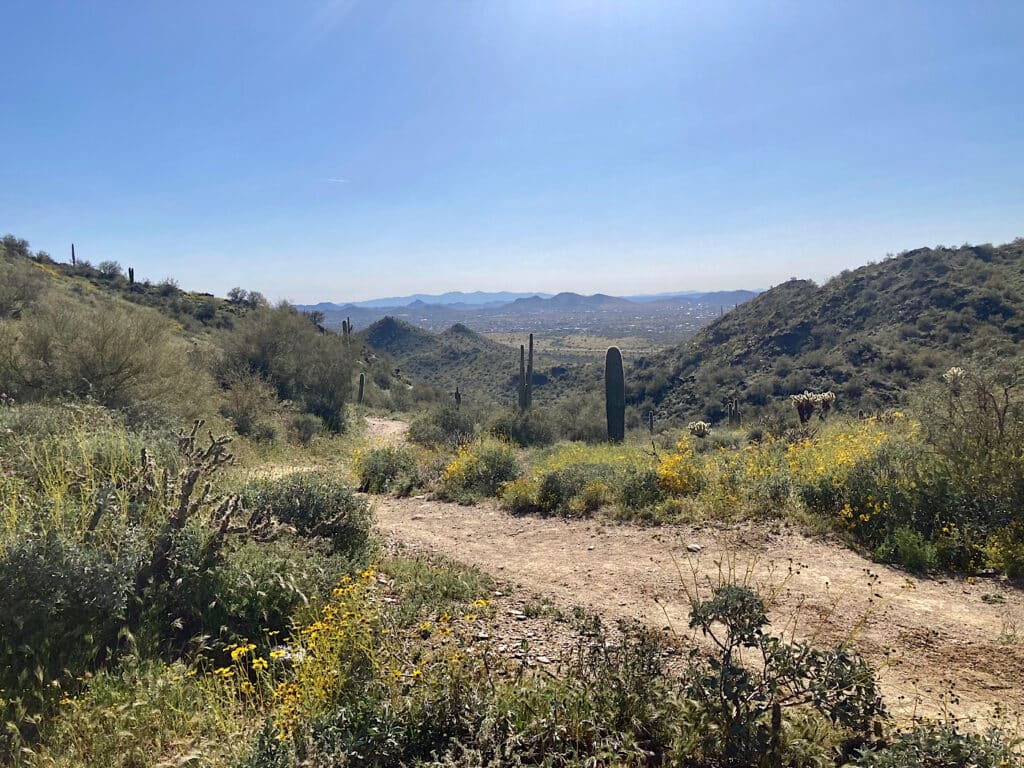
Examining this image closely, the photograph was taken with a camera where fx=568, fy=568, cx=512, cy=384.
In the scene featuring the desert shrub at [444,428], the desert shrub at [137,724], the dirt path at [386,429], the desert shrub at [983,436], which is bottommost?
the dirt path at [386,429]

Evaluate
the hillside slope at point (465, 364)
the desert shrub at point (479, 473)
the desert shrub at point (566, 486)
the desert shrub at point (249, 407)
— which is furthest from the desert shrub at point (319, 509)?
the hillside slope at point (465, 364)

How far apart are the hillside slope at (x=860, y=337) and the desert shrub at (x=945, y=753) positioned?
23.5 m

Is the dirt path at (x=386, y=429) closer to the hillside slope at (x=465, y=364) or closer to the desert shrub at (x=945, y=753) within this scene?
the hillside slope at (x=465, y=364)

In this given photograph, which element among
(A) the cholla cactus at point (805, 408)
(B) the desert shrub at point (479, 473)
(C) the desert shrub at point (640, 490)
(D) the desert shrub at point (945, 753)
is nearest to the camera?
(D) the desert shrub at point (945, 753)

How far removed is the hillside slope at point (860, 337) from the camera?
83.5 feet

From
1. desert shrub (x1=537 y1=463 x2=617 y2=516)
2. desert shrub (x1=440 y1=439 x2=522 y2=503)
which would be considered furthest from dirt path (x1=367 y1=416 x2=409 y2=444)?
desert shrub (x1=537 y1=463 x2=617 y2=516)

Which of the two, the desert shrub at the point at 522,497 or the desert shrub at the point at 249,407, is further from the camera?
the desert shrub at the point at 249,407

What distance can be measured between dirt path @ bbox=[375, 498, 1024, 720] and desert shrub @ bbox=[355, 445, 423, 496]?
8.27 feet

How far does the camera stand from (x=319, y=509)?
615 cm

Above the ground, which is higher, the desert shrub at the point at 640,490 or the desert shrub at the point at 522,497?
the desert shrub at the point at 640,490

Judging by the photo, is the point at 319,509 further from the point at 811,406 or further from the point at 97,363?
the point at 811,406

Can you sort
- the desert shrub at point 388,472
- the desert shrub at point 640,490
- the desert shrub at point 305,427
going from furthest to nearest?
the desert shrub at point 305,427
the desert shrub at point 388,472
the desert shrub at point 640,490

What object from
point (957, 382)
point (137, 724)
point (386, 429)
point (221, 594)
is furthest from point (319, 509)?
point (386, 429)

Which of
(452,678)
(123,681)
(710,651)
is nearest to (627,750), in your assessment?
(452,678)
